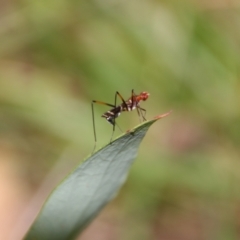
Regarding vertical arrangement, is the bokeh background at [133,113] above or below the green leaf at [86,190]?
above

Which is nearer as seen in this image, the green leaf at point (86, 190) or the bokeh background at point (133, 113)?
the green leaf at point (86, 190)

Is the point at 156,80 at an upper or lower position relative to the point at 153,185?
upper

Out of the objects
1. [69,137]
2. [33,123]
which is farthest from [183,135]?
[33,123]

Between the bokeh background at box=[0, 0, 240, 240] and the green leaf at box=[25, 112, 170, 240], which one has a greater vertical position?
the bokeh background at box=[0, 0, 240, 240]

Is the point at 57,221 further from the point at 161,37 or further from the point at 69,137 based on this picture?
the point at 161,37

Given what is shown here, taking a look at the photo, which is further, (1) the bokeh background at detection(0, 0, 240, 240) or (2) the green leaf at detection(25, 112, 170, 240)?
(1) the bokeh background at detection(0, 0, 240, 240)

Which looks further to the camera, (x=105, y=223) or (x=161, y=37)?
(x=161, y=37)
